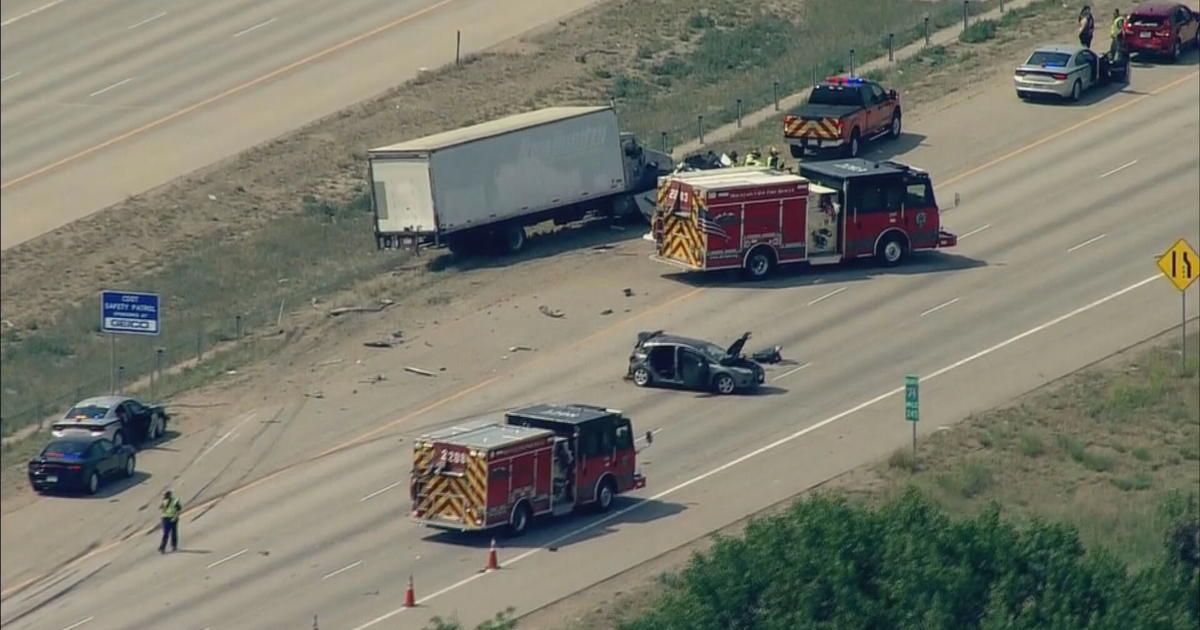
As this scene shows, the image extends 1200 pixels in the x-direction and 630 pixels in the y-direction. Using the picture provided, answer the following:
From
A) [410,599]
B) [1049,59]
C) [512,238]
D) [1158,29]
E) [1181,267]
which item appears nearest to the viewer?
[410,599]

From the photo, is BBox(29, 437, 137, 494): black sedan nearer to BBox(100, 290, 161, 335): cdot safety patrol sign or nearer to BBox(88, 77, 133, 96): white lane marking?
BBox(100, 290, 161, 335): cdot safety patrol sign

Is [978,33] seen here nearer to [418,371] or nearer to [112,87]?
[112,87]

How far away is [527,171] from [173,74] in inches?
933

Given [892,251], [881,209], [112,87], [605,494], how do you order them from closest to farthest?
[605,494] → [881,209] → [892,251] → [112,87]

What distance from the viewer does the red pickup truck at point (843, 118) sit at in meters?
67.4

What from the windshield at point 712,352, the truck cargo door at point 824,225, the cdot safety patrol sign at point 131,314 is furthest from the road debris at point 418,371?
the truck cargo door at point 824,225

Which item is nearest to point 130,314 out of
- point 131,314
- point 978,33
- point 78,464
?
point 131,314

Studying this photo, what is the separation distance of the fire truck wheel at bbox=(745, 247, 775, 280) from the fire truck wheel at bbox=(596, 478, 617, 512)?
44.1 ft

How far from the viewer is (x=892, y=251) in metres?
60.8

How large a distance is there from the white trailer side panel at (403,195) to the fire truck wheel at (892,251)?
10.8 metres

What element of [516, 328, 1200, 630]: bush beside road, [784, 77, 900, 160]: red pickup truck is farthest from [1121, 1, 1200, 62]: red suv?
[516, 328, 1200, 630]: bush beside road

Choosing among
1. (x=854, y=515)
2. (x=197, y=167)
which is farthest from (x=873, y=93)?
(x=854, y=515)

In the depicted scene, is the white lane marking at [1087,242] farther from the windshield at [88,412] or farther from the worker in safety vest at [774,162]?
the windshield at [88,412]

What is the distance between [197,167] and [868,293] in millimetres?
25313
